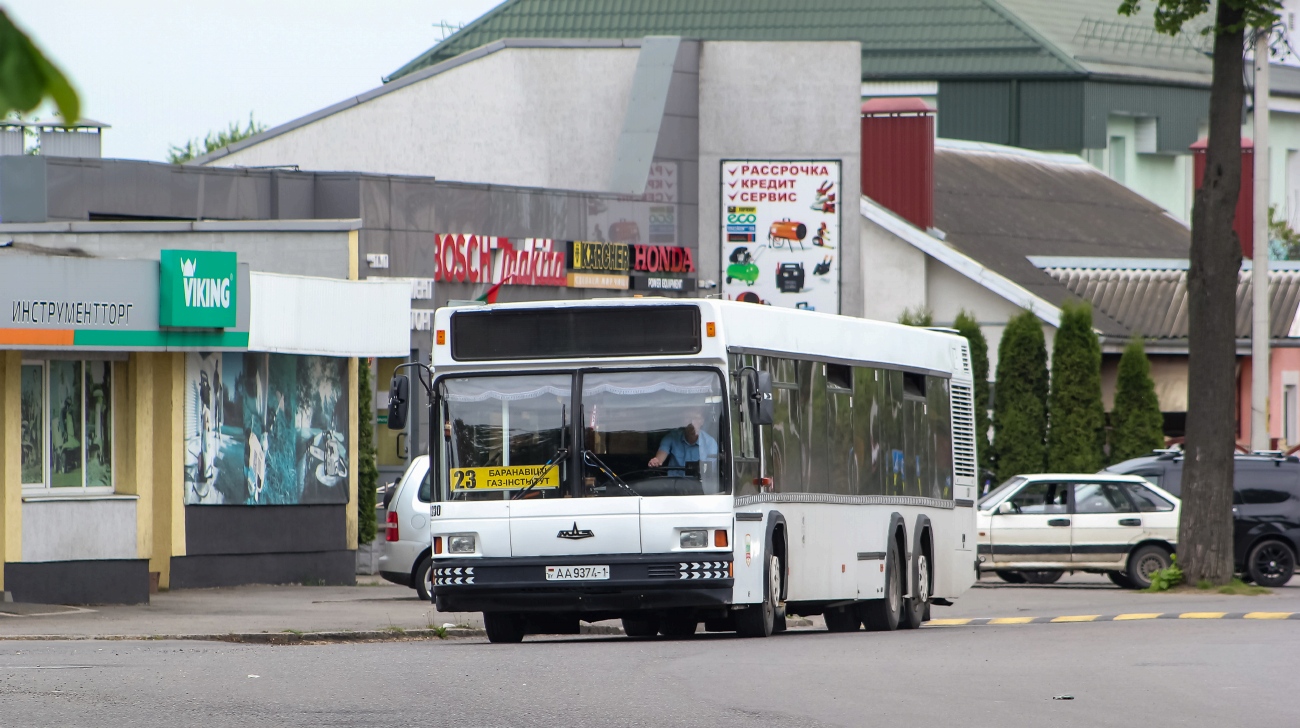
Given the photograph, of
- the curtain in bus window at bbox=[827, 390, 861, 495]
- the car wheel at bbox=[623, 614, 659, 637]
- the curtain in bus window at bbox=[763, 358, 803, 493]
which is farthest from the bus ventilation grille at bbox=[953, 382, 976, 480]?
the curtain in bus window at bbox=[763, 358, 803, 493]

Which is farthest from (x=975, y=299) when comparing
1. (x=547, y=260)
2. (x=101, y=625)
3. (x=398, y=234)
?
(x=101, y=625)

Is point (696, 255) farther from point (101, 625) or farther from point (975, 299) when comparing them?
point (101, 625)

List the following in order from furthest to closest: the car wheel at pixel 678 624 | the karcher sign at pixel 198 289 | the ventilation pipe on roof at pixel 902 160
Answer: the ventilation pipe on roof at pixel 902 160
the karcher sign at pixel 198 289
the car wheel at pixel 678 624

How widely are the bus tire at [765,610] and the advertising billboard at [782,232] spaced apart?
20.0 metres

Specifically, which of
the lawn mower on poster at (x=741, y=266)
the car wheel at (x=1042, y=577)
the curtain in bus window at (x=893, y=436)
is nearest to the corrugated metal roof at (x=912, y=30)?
the lawn mower on poster at (x=741, y=266)

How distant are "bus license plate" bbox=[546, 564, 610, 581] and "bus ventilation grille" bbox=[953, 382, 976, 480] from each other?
269 inches

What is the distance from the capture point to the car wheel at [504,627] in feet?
53.1

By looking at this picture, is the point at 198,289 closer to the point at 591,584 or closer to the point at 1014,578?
the point at 591,584

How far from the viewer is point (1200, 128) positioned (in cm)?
6756

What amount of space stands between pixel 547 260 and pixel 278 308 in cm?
798

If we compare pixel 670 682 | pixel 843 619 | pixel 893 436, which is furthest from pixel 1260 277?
pixel 670 682

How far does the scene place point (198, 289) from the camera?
21.2 metres

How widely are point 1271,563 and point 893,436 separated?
10.2 metres

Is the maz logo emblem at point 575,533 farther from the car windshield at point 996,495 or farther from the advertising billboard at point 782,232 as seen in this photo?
the advertising billboard at point 782,232
